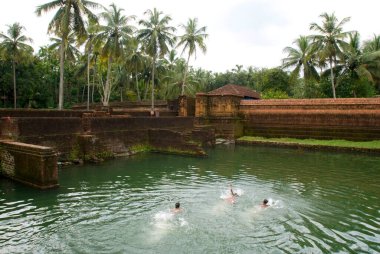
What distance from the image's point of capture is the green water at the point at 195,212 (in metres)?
5.98

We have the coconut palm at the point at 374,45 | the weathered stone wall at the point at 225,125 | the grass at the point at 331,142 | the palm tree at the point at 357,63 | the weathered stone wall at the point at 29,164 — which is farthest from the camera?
the coconut palm at the point at 374,45

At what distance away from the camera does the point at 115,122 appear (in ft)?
56.6

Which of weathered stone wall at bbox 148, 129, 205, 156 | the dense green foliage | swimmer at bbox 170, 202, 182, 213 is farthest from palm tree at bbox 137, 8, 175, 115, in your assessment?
swimmer at bbox 170, 202, 182, 213

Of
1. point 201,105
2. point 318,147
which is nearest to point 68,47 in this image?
point 201,105

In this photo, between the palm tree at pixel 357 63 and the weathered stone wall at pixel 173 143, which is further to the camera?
the palm tree at pixel 357 63

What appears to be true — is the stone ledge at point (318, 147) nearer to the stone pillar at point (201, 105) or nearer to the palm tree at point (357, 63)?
the stone pillar at point (201, 105)

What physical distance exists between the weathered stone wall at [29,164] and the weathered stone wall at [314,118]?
17260 millimetres

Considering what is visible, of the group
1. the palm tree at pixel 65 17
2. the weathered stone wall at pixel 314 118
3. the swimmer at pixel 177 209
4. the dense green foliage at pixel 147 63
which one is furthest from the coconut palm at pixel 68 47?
the swimmer at pixel 177 209

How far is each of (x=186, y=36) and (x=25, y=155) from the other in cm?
2511

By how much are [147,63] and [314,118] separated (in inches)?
946

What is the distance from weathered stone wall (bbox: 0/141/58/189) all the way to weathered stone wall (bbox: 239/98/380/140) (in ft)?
56.6

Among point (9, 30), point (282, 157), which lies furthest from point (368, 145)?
point (9, 30)

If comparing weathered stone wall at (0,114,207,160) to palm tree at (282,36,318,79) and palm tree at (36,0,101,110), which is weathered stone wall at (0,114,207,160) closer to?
palm tree at (36,0,101,110)

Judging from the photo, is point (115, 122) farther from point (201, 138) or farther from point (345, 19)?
point (345, 19)
